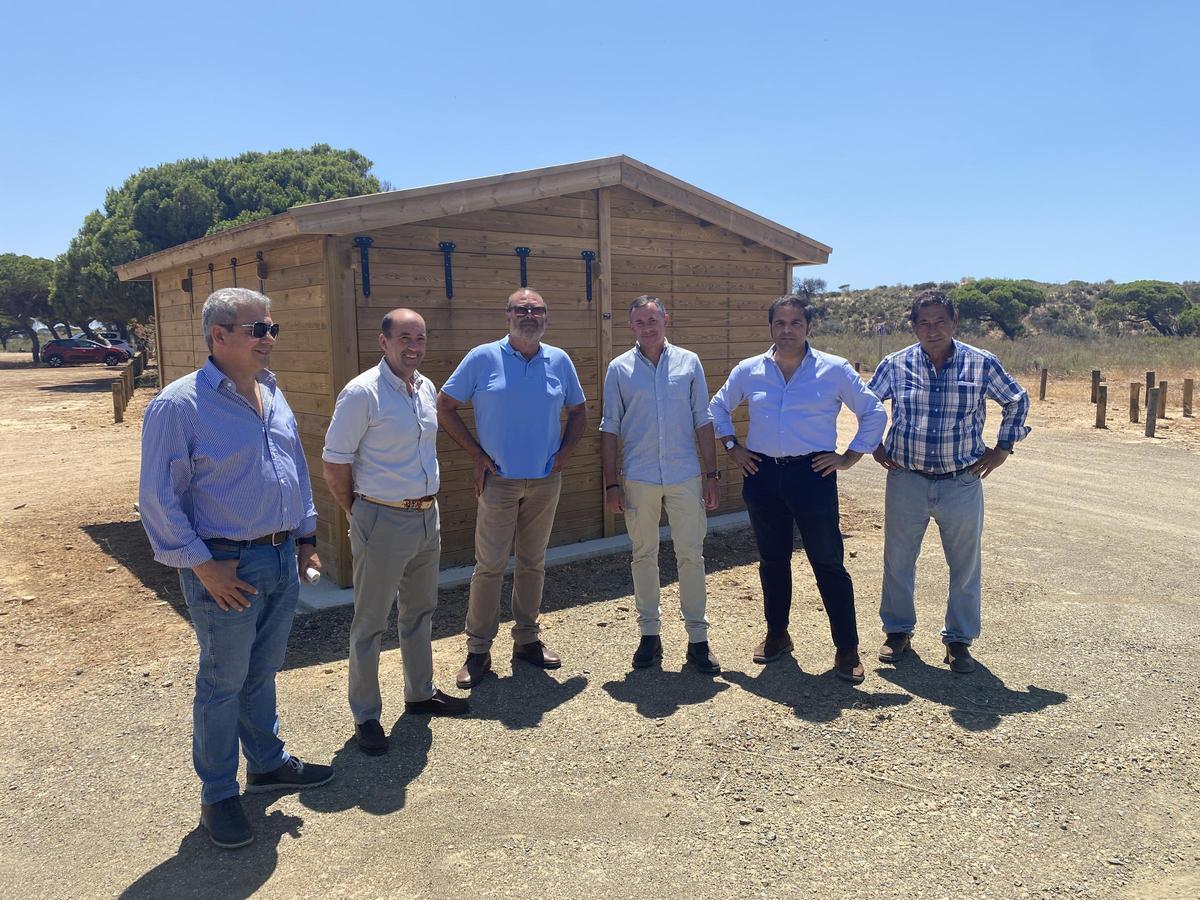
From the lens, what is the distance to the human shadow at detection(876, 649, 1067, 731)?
386cm

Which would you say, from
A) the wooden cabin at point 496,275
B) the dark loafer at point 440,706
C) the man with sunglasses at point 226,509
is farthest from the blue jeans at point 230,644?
the wooden cabin at point 496,275

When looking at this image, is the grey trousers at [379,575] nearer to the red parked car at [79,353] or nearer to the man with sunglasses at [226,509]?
the man with sunglasses at [226,509]

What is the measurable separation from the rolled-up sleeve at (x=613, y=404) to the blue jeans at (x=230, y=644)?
1.85 m

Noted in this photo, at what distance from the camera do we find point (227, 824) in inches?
114

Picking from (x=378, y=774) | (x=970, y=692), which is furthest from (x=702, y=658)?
(x=378, y=774)

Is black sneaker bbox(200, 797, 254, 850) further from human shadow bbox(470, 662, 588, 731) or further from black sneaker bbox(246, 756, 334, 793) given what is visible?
human shadow bbox(470, 662, 588, 731)

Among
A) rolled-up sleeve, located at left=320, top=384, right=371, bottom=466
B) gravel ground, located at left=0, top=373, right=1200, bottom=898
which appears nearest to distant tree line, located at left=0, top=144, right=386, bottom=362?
gravel ground, located at left=0, top=373, right=1200, bottom=898

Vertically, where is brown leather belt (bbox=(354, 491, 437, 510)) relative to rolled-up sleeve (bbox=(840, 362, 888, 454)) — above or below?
below

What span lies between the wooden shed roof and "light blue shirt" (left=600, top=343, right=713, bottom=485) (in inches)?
75.4

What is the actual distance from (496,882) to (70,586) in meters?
4.82

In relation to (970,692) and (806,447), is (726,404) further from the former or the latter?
(970,692)

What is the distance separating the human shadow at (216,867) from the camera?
269cm

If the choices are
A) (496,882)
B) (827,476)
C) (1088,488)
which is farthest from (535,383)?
(1088,488)

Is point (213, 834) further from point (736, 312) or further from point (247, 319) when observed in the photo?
point (736, 312)
